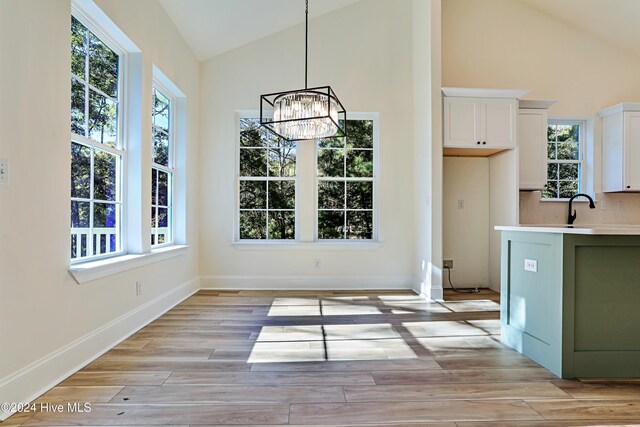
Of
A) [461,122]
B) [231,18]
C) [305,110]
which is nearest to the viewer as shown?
[305,110]

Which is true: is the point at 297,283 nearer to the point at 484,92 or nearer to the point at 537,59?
the point at 484,92

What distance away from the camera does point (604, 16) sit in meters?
4.47

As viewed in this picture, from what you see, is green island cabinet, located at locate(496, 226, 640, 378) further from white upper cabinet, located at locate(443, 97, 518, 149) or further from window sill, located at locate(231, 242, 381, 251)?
window sill, located at locate(231, 242, 381, 251)

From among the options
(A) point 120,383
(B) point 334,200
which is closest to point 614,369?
(A) point 120,383

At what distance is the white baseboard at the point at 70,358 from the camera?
1.79m

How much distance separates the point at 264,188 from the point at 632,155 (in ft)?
15.7

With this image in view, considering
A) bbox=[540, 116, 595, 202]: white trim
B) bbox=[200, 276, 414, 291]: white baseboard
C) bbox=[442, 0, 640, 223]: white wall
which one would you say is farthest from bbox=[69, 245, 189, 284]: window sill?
bbox=[540, 116, 595, 202]: white trim

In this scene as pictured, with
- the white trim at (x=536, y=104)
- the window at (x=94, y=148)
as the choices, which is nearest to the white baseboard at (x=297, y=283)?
the window at (x=94, y=148)

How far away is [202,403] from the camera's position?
1863 millimetres

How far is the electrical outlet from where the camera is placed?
1720 millimetres

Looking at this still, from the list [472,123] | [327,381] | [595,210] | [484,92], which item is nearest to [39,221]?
[327,381]

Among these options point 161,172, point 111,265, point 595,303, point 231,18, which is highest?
point 231,18

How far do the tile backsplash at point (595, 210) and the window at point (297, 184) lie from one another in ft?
7.02

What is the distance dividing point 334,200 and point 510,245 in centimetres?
257
